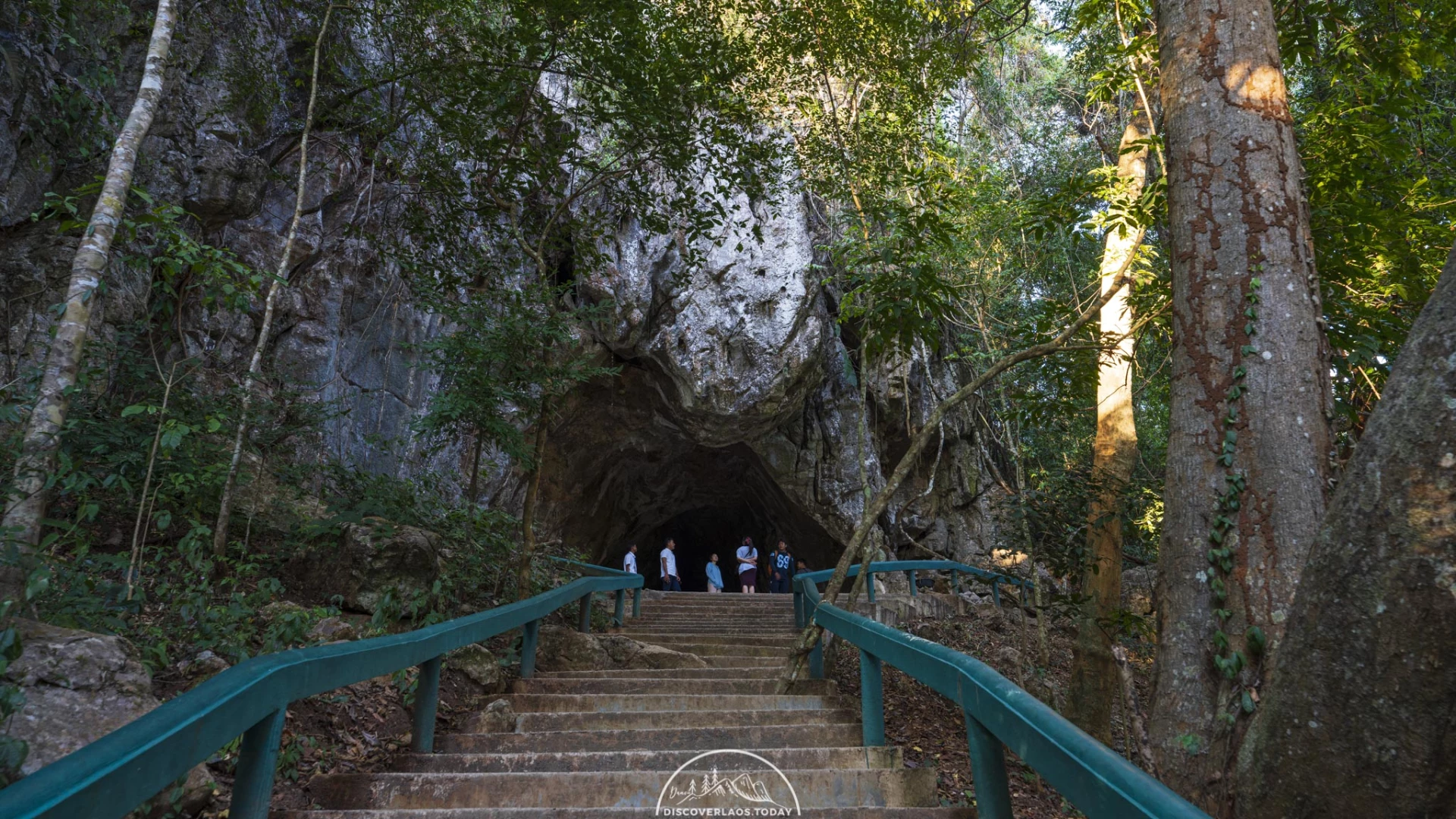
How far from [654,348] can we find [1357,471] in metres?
13.4

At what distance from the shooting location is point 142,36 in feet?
25.0

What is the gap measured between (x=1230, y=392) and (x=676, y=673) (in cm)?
423

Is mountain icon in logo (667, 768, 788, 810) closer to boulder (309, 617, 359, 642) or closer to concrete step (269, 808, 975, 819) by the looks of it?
concrete step (269, 808, 975, 819)

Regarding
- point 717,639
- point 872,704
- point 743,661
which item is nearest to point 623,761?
point 872,704

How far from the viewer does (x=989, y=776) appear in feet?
6.54

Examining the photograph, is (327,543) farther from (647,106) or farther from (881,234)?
(881,234)

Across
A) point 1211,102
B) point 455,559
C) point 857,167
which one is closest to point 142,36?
point 455,559

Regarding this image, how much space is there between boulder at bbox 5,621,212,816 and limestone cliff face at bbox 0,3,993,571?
3.64 meters

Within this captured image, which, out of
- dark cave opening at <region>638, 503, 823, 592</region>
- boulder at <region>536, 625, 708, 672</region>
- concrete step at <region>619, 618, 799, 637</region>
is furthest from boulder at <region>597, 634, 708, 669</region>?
dark cave opening at <region>638, 503, 823, 592</region>

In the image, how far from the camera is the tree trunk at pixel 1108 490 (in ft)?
19.0

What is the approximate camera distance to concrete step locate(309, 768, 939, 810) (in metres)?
2.73

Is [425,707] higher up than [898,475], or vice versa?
[898,475]
